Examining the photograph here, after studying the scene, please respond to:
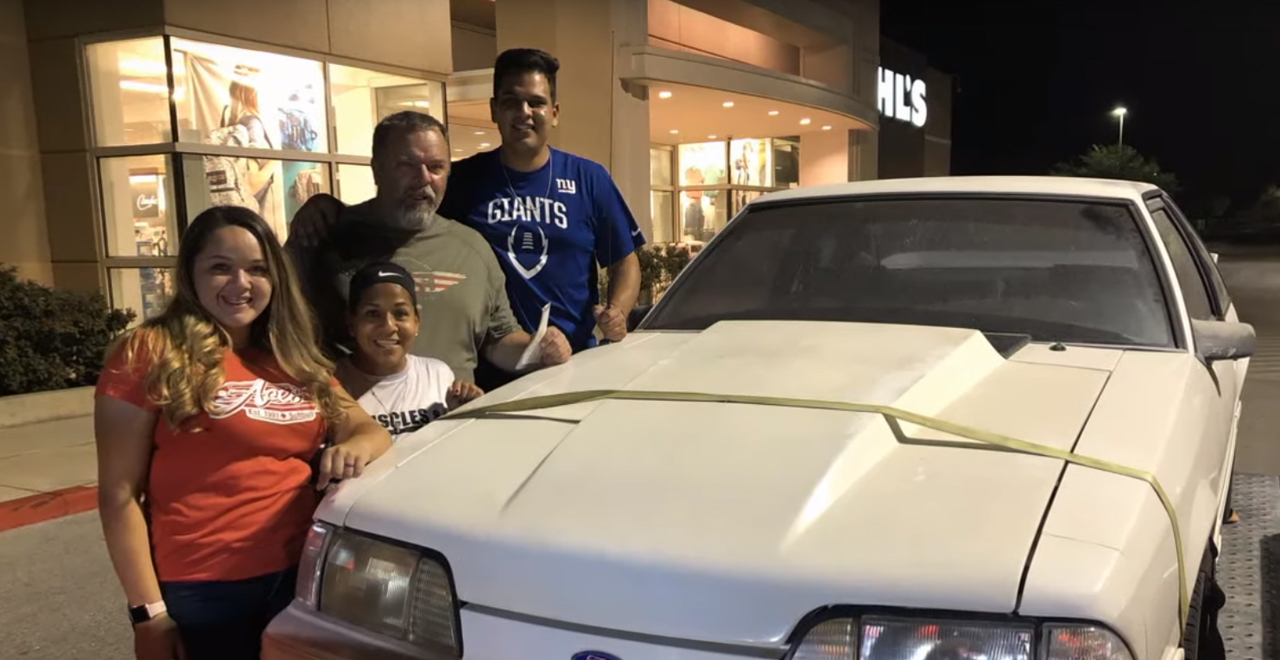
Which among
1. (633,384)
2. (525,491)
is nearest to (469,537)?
(525,491)

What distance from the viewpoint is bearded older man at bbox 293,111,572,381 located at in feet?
9.93

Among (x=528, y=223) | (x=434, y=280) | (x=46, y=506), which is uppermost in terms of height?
(x=528, y=223)

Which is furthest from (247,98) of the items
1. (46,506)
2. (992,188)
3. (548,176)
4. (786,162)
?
(786,162)

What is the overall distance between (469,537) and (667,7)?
19.3 m

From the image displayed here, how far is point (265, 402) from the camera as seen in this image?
2.36m

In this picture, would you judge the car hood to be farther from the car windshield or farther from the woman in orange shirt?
the car windshield

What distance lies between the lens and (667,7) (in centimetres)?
1970

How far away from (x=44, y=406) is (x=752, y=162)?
19.4m

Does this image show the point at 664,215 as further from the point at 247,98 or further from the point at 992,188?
the point at 992,188

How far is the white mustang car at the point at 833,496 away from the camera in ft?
5.04

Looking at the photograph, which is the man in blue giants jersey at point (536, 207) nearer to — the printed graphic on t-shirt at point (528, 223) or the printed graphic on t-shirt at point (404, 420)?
the printed graphic on t-shirt at point (528, 223)

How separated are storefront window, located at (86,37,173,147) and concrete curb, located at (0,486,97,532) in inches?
201

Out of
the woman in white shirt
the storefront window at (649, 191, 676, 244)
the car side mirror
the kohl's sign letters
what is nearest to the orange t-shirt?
the woman in white shirt

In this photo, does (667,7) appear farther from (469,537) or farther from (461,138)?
(469,537)
